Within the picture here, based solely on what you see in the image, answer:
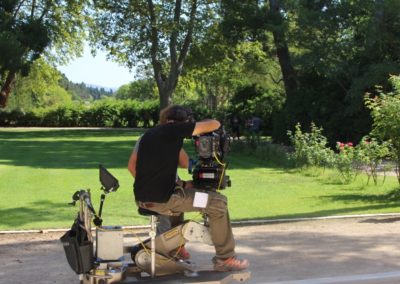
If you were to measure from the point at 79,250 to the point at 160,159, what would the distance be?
3.39 feet

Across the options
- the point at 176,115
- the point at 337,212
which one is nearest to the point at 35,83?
the point at 337,212

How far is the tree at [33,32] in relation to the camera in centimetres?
3591

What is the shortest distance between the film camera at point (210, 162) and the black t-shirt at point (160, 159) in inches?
8.1

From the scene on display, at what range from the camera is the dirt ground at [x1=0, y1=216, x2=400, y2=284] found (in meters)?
5.98

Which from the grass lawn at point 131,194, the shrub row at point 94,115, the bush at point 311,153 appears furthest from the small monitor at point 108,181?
the shrub row at point 94,115

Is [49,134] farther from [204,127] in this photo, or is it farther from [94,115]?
[204,127]

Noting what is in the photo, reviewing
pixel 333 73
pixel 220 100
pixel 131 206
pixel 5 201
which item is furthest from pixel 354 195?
pixel 220 100

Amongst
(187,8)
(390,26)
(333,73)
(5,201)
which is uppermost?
(187,8)

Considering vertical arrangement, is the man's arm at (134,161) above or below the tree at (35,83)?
below

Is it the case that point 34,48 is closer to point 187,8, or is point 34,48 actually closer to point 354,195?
point 187,8

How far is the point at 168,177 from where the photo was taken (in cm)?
508

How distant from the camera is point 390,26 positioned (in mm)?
24047

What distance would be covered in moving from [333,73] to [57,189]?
1577cm

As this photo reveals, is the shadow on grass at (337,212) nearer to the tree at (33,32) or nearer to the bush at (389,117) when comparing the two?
the bush at (389,117)
